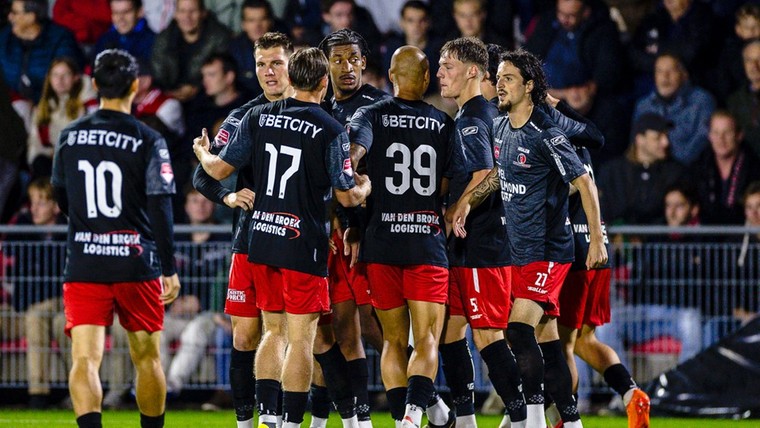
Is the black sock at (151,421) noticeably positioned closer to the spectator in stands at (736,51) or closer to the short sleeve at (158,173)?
the short sleeve at (158,173)

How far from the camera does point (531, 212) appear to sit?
8.67 metres

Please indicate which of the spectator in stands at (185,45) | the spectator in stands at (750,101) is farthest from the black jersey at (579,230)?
the spectator in stands at (185,45)

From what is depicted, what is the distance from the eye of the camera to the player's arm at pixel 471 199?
877 centimetres

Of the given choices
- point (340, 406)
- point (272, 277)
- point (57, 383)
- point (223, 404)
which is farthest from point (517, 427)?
point (57, 383)

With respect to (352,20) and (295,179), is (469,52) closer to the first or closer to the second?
(295,179)

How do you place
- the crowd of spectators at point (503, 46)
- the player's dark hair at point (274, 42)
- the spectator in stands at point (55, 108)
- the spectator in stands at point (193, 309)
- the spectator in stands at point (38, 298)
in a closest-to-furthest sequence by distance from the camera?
the player's dark hair at point (274, 42) → the spectator in stands at point (193, 309) → the spectator in stands at point (38, 298) → the crowd of spectators at point (503, 46) → the spectator in stands at point (55, 108)

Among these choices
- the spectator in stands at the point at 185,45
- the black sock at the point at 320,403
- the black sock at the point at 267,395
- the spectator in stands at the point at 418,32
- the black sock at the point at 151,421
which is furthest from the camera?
the spectator in stands at the point at 185,45

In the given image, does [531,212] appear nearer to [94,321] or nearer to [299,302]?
[299,302]

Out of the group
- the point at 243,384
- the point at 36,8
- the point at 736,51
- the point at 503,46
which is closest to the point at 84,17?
the point at 36,8

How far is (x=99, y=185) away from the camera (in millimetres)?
Result: 8125

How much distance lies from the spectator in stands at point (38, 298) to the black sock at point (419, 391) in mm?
5505

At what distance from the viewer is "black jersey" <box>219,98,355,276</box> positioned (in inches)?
320

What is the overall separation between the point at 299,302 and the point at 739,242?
5702 millimetres

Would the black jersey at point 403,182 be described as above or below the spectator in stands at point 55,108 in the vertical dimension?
below
